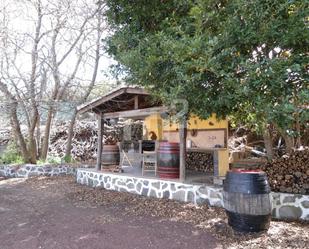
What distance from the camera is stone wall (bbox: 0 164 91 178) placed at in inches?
466

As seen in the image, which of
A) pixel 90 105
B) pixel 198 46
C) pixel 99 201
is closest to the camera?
pixel 198 46

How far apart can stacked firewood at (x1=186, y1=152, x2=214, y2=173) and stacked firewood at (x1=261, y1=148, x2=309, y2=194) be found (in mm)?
3026

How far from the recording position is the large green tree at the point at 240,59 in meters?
4.33

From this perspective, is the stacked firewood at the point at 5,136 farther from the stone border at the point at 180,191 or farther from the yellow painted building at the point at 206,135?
the yellow painted building at the point at 206,135

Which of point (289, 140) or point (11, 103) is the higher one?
point (11, 103)

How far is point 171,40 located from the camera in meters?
4.89

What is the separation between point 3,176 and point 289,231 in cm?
1054

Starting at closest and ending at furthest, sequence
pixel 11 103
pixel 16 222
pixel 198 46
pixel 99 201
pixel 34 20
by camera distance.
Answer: pixel 198 46 → pixel 16 222 → pixel 99 201 → pixel 11 103 → pixel 34 20

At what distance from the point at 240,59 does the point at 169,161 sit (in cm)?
377

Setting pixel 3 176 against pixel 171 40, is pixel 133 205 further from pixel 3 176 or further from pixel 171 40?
pixel 3 176

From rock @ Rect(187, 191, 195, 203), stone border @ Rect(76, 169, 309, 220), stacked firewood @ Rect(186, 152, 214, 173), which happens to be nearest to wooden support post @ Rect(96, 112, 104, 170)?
stone border @ Rect(76, 169, 309, 220)

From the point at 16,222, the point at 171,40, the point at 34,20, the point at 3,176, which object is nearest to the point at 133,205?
the point at 16,222

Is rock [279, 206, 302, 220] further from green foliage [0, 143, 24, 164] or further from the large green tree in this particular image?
green foliage [0, 143, 24, 164]

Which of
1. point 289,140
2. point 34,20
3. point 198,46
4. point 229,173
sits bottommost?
point 229,173
